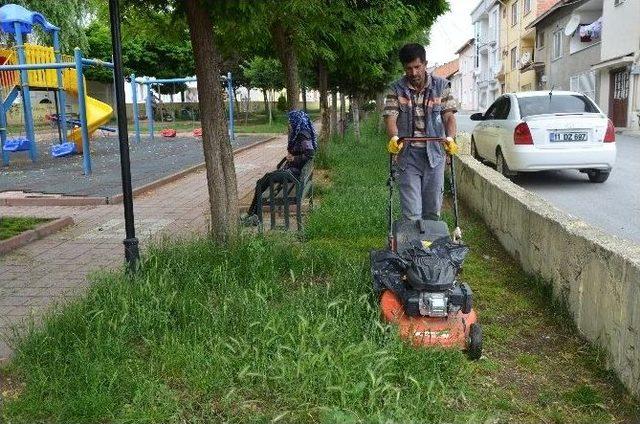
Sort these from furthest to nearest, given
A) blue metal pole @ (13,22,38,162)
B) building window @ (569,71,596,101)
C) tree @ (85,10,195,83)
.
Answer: tree @ (85,10,195,83) < building window @ (569,71,596,101) < blue metal pole @ (13,22,38,162)

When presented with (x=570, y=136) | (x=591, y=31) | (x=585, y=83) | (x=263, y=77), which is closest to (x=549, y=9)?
(x=591, y=31)

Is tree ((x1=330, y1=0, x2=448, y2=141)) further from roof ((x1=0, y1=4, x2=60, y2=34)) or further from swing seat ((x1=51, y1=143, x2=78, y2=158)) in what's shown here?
roof ((x1=0, y1=4, x2=60, y2=34))

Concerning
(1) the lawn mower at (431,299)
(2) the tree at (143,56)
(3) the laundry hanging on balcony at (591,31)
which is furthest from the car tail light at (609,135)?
(2) the tree at (143,56)

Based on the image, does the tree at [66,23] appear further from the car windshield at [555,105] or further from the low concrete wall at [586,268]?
the low concrete wall at [586,268]

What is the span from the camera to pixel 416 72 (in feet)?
14.8

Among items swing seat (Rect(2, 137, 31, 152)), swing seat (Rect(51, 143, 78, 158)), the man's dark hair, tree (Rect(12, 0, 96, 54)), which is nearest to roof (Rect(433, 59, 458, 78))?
tree (Rect(12, 0, 96, 54))

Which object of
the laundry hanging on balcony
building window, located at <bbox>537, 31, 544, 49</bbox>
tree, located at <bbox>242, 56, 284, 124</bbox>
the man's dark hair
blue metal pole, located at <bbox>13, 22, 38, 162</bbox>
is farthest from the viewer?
building window, located at <bbox>537, 31, 544, 49</bbox>

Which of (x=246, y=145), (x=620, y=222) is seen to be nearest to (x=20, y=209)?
(x=620, y=222)

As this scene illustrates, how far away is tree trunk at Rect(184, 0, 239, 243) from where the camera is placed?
489 cm

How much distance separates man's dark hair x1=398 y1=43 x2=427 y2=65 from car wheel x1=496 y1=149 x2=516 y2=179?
6.12m

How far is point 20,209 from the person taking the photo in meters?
9.09

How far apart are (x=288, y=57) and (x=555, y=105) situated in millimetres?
4440

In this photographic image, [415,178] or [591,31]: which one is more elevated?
[591,31]

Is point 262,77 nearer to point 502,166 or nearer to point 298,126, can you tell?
point 502,166
